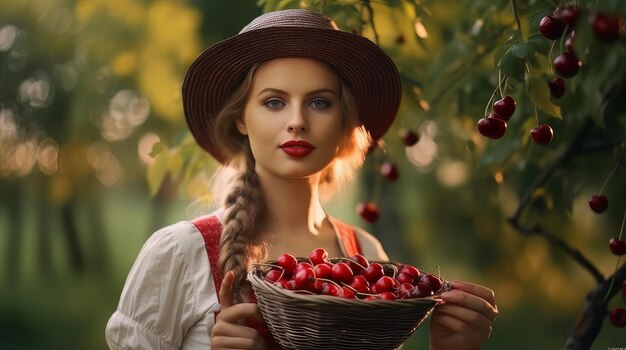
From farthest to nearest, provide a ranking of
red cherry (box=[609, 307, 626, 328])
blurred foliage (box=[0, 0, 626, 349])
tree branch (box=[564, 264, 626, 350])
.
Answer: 1. blurred foliage (box=[0, 0, 626, 349])
2. tree branch (box=[564, 264, 626, 350])
3. red cherry (box=[609, 307, 626, 328])

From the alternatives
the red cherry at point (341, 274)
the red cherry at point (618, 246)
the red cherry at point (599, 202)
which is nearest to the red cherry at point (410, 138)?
the red cherry at point (599, 202)

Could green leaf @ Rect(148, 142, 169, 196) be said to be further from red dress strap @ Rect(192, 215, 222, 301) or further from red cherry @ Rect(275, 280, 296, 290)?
red cherry @ Rect(275, 280, 296, 290)

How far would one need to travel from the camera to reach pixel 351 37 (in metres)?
2.39

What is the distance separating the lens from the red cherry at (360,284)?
1.96m

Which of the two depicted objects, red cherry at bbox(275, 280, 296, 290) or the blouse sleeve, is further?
the blouse sleeve

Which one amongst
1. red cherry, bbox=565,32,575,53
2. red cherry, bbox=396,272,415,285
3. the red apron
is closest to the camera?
red cherry, bbox=565,32,575,53

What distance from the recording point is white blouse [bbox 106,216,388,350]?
2256 mm

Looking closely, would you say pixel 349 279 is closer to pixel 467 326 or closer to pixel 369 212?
pixel 467 326

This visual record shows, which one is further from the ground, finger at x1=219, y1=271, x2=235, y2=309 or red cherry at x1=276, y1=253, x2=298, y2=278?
red cherry at x1=276, y1=253, x2=298, y2=278

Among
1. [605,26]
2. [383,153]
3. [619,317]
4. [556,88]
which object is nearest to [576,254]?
[619,317]

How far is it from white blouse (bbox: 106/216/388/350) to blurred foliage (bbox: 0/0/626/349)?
2.33ft

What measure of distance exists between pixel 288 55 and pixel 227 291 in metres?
0.66

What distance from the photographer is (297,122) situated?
2.30 metres

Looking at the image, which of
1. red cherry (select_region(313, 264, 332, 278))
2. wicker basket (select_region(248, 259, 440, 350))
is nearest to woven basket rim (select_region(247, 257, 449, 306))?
wicker basket (select_region(248, 259, 440, 350))
